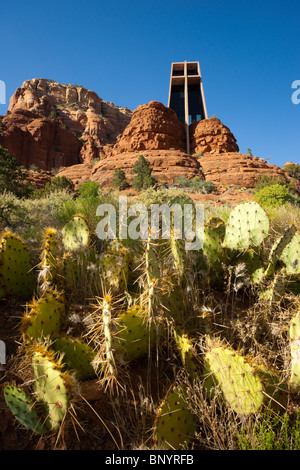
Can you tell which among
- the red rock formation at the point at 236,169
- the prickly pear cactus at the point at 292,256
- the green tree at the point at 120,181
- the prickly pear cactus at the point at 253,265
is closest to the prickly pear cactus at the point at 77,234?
the prickly pear cactus at the point at 253,265

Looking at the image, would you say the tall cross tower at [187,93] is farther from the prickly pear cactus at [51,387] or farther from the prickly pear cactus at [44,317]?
the prickly pear cactus at [51,387]

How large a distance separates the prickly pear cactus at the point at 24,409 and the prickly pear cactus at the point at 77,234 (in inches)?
70.5

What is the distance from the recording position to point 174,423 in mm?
1368

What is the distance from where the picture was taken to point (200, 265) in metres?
2.83

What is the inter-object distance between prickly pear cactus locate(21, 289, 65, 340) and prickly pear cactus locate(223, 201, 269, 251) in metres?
2.06

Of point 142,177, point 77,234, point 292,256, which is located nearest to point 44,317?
point 77,234

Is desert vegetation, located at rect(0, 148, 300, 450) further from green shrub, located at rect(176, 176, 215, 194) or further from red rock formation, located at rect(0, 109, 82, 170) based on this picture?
red rock formation, located at rect(0, 109, 82, 170)

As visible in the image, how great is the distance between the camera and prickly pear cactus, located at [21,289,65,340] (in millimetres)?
1742

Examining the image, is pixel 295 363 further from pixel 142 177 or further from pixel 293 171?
pixel 293 171

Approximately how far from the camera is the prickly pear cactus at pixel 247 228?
8.95 feet

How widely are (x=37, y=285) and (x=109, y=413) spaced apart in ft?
5.40

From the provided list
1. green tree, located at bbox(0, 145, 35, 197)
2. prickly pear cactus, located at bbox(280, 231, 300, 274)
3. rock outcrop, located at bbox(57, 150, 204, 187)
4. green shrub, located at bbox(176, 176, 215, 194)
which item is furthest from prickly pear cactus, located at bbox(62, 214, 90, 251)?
rock outcrop, located at bbox(57, 150, 204, 187)

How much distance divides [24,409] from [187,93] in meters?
43.6
